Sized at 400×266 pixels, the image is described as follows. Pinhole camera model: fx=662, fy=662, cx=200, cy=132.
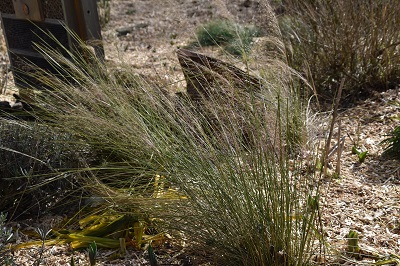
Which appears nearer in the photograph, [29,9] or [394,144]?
[394,144]

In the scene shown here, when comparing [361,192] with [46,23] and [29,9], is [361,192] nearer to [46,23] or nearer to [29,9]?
[46,23]

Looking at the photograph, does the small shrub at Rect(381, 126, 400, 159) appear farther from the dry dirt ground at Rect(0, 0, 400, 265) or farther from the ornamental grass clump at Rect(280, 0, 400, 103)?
the ornamental grass clump at Rect(280, 0, 400, 103)

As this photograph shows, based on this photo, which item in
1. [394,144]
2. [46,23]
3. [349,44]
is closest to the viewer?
[394,144]

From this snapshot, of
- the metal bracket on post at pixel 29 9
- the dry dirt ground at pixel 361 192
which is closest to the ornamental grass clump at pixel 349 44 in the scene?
the dry dirt ground at pixel 361 192

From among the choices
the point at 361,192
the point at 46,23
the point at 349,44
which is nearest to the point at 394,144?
the point at 361,192

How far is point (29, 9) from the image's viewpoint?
5512 millimetres

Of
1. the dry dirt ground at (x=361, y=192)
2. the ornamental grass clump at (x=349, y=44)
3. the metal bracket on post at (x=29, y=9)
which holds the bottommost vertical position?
the dry dirt ground at (x=361, y=192)

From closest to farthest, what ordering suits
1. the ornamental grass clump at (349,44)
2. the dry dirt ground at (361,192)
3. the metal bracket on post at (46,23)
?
the dry dirt ground at (361,192)
the ornamental grass clump at (349,44)
the metal bracket on post at (46,23)

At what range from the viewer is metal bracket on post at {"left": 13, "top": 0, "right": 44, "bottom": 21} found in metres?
5.42

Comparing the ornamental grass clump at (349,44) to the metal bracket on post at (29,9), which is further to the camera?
the metal bracket on post at (29,9)

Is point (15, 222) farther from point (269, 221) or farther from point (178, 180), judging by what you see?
point (269, 221)

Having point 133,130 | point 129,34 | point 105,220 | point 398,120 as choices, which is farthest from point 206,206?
point 129,34

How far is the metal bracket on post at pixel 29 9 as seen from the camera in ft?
17.8

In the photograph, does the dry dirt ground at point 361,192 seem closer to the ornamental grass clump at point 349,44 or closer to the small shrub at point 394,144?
the small shrub at point 394,144
